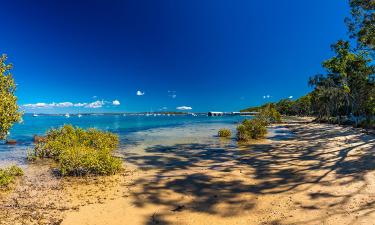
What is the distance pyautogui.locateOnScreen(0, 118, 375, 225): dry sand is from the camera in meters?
8.93

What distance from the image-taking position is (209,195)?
11.4 m

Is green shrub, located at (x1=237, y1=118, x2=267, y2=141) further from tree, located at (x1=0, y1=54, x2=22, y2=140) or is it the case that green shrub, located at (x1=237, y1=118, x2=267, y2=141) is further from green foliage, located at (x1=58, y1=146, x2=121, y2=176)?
tree, located at (x1=0, y1=54, x2=22, y2=140)

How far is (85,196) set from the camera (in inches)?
457

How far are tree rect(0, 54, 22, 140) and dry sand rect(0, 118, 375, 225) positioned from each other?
319cm

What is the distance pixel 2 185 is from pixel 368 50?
3006cm

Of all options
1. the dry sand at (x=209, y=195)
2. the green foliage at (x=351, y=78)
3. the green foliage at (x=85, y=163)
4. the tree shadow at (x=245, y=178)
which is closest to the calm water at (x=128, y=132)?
the green foliage at (x=85, y=163)

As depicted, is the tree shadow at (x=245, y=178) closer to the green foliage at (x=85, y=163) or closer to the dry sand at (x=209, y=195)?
the dry sand at (x=209, y=195)

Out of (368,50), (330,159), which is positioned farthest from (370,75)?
Answer: (330,159)


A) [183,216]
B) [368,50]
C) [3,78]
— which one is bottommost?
[183,216]

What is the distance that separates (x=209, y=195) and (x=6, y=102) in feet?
31.8

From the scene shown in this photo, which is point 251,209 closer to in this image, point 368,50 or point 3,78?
point 3,78

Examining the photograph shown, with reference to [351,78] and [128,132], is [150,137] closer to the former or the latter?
[128,132]

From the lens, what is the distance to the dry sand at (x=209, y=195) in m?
8.93

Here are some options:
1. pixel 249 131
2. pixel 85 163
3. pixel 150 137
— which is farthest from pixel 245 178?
pixel 150 137
